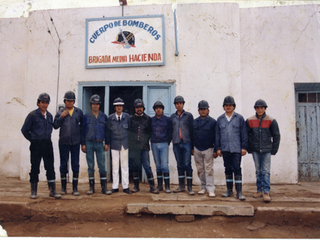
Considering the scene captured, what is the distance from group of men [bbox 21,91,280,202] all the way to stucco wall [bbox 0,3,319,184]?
4.67 ft

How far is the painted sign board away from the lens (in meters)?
6.68

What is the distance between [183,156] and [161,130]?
29.6 inches

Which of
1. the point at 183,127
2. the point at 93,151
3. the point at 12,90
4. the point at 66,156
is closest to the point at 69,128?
the point at 66,156

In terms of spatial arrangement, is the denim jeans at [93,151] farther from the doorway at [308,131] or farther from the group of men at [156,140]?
the doorway at [308,131]

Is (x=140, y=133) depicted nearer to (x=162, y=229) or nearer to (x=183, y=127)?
(x=183, y=127)

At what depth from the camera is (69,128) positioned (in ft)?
16.3

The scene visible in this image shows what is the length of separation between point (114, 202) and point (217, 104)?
3792mm

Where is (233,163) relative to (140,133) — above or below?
below

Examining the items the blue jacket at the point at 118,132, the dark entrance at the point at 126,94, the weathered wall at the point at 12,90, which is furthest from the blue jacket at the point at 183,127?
the weathered wall at the point at 12,90

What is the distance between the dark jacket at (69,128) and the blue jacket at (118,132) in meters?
0.70

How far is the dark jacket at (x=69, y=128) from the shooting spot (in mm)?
4926

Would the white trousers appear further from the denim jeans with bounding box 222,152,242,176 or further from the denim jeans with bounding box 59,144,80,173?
the denim jeans with bounding box 222,152,242,176

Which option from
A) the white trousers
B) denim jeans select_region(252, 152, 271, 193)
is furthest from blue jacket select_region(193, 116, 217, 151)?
the white trousers

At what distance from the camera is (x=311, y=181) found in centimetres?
677
